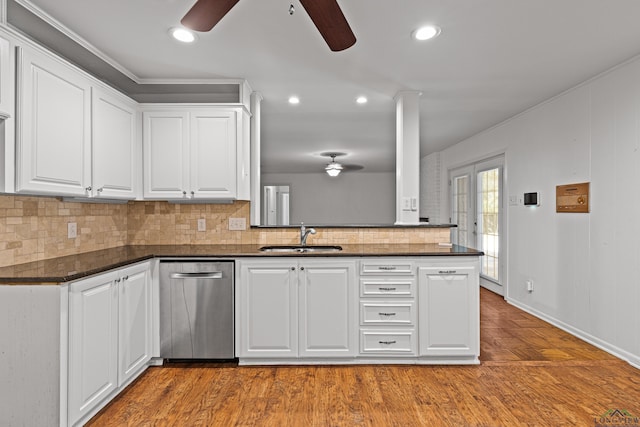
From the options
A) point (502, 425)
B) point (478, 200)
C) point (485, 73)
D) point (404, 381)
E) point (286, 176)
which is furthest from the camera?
point (286, 176)

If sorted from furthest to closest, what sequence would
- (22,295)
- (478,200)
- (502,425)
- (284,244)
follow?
1. (478,200)
2. (284,244)
3. (502,425)
4. (22,295)

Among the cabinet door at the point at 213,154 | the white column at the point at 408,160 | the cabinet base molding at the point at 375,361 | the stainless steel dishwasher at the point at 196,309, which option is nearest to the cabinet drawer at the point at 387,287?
the cabinet base molding at the point at 375,361

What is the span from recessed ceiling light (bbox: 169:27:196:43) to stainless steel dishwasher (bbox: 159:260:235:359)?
1.59 meters

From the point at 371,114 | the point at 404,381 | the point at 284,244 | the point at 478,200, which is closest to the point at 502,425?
the point at 404,381

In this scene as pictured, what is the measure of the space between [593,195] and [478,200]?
2.40 metres

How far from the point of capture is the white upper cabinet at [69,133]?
189 cm

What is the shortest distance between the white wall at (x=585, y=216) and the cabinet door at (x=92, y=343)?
3.77m

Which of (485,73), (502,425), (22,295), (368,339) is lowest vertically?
(502,425)

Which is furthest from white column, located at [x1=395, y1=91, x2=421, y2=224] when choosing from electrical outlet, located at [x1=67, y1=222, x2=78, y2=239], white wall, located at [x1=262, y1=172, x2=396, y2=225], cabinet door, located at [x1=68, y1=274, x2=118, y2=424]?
white wall, located at [x1=262, y1=172, x2=396, y2=225]

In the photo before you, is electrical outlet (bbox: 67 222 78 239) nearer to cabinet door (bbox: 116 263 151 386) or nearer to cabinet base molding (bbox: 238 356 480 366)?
cabinet door (bbox: 116 263 151 386)

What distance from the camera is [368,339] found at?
2730 millimetres

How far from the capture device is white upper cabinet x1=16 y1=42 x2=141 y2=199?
189cm

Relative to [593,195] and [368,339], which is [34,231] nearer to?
[368,339]

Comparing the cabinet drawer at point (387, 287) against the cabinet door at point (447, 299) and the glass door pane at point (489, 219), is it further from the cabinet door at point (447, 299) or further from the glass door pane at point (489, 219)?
the glass door pane at point (489, 219)
